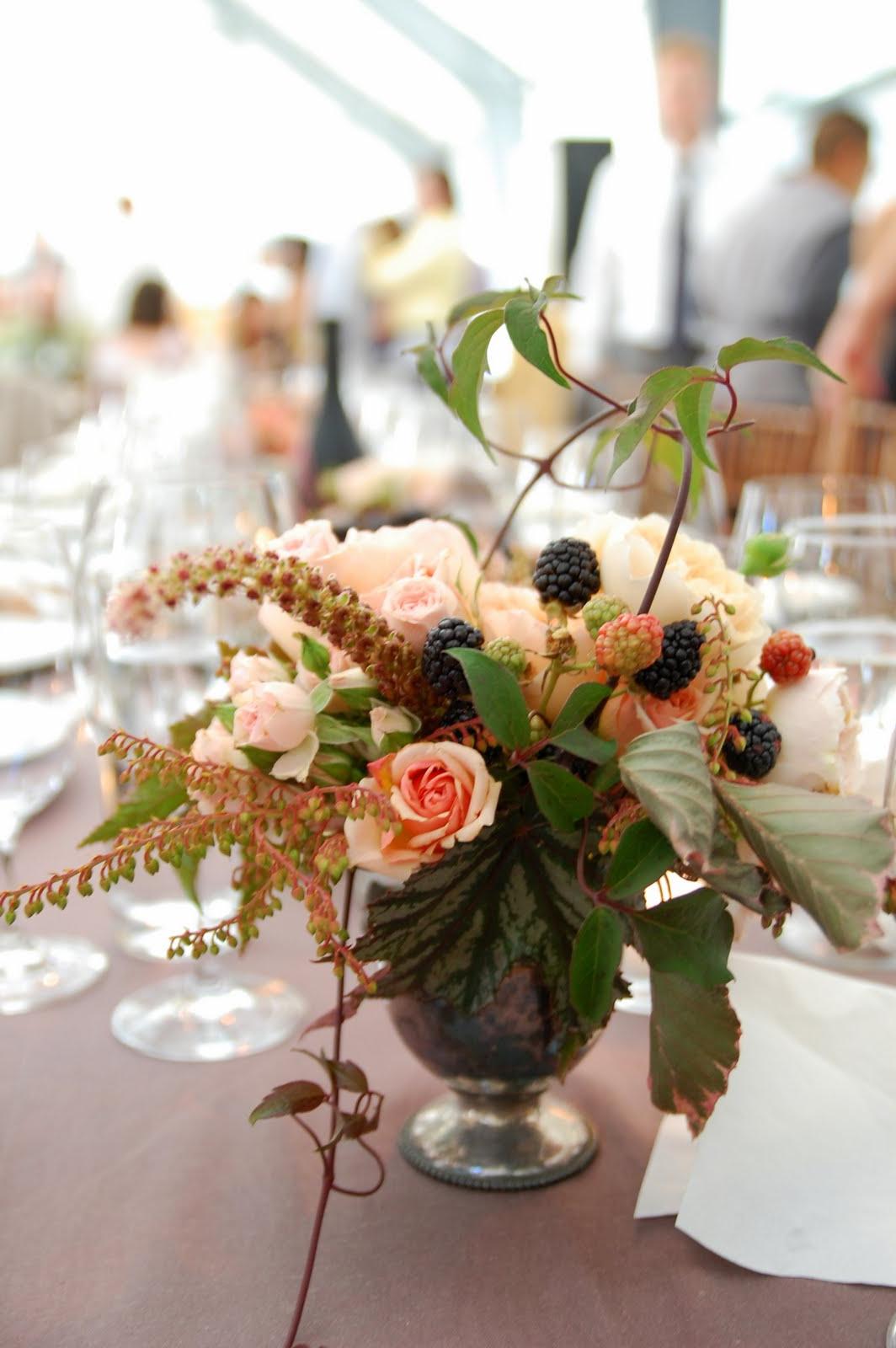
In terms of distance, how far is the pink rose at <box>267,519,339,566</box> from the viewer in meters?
0.56

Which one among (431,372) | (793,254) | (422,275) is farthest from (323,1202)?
(422,275)

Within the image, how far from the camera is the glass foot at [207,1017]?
0.72 meters

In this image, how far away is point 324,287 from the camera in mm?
5672

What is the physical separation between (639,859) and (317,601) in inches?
5.9

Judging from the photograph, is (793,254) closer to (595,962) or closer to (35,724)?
(35,724)

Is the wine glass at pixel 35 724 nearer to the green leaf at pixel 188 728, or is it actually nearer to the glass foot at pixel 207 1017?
the glass foot at pixel 207 1017

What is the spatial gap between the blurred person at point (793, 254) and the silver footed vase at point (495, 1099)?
275cm

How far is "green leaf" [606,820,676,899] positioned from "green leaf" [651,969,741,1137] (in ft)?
0.16

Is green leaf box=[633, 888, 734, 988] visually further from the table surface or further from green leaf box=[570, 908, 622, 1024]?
the table surface

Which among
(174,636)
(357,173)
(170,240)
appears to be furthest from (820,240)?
(357,173)

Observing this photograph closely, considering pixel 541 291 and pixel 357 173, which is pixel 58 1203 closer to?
pixel 541 291

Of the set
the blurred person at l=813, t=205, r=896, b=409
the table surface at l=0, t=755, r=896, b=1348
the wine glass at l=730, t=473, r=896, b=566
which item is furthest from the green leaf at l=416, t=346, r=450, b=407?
the blurred person at l=813, t=205, r=896, b=409

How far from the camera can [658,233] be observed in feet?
11.9

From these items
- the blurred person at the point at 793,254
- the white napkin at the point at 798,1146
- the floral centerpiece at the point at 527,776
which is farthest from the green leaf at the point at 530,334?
the blurred person at the point at 793,254
